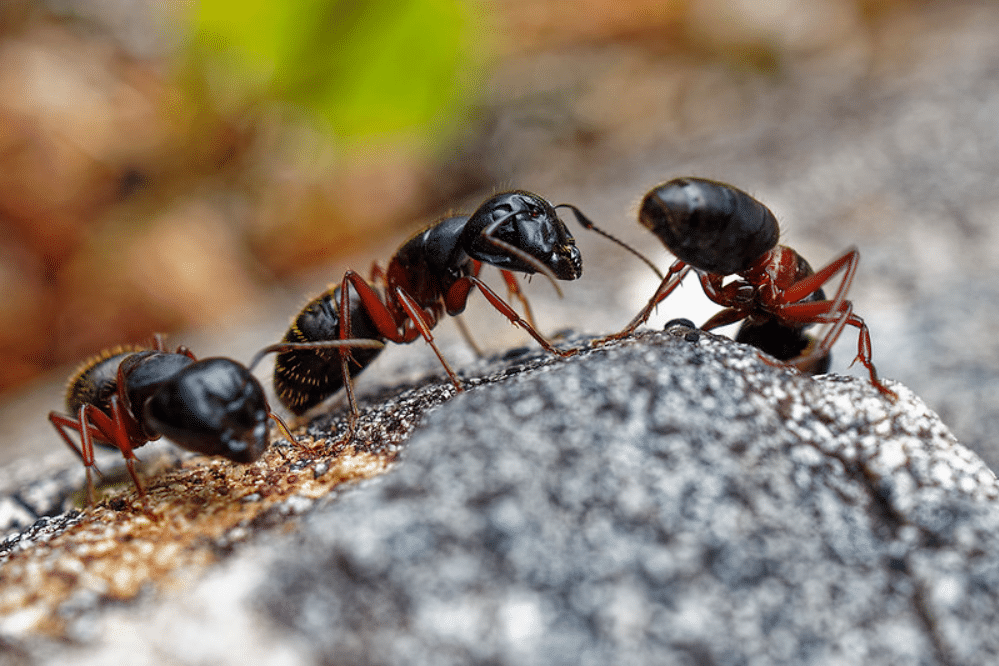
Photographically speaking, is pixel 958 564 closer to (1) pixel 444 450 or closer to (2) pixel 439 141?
(1) pixel 444 450

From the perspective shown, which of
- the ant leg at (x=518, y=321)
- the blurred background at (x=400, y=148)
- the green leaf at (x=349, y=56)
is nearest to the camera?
the ant leg at (x=518, y=321)

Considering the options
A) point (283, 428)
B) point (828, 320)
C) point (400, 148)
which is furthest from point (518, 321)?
point (400, 148)

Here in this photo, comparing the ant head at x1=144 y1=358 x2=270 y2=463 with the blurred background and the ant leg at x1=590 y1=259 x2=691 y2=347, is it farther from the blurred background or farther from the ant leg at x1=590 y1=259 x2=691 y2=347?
the blurred background

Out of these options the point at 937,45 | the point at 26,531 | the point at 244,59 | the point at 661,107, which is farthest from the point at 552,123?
the point at 26,531

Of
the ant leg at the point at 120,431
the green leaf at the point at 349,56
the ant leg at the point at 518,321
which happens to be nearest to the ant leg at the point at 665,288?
the ant leg at the point at 518,321

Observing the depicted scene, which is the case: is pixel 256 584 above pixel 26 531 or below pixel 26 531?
below

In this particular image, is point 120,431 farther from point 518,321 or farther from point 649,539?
point 649,539

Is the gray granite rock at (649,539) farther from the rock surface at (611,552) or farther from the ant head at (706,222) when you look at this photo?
the ant head at (706,222)
